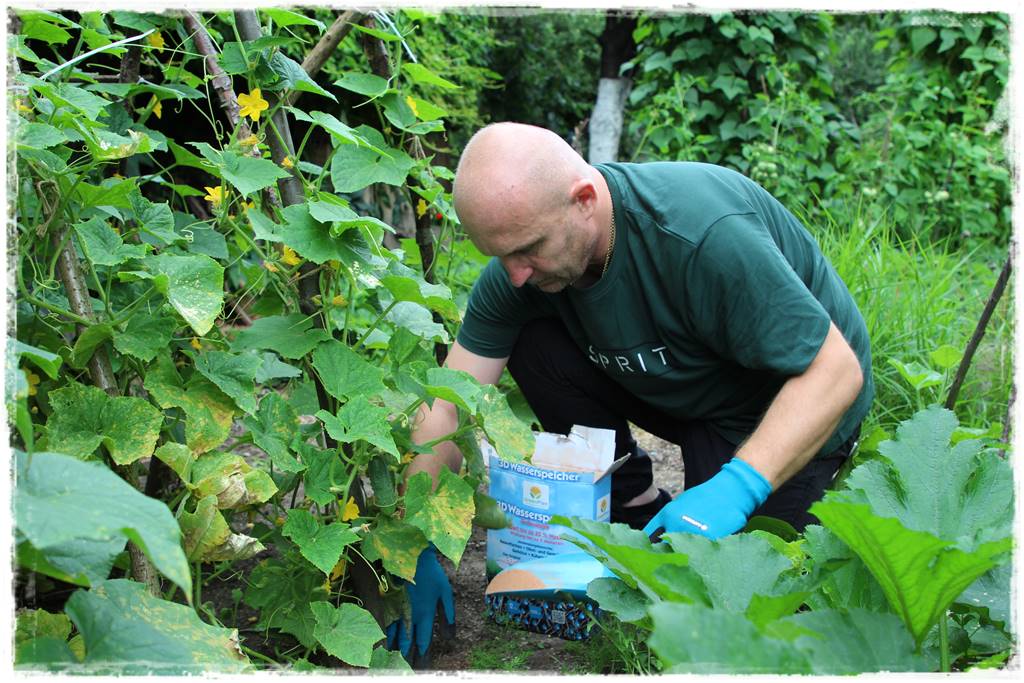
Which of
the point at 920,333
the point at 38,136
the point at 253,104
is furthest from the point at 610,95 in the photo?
the point at 38,136

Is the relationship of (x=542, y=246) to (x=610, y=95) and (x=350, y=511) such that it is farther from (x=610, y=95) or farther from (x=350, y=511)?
(x=610, y=95)

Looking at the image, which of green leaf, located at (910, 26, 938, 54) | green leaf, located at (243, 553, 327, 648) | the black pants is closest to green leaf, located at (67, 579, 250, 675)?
green leaf, located at (243, 553, 327, 648)

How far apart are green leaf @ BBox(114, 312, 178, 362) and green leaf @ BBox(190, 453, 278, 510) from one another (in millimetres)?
186

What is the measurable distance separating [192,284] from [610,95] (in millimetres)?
6352

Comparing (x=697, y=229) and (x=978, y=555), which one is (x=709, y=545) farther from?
(x=697, y=229)

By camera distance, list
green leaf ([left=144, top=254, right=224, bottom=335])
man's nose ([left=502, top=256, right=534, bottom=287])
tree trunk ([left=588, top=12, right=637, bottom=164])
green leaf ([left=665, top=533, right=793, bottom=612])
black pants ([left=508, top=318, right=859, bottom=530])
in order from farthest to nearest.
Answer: tree trunk ([left=588, top=12, right=637, bottom=164]), black pants ([left=508, top=318, right=859, bottom=530]), man's nose ([left=502, top=256, right=534, bottom=287]), green leaf ([left=144, top=254, right=224, bottom=335]), green leaf ([left=665, top=533, right=793, bottom=612])

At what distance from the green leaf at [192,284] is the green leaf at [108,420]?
0.52 ft

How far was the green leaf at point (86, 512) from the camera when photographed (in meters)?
0.77

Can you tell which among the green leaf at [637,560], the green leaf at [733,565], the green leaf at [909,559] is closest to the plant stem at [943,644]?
the green leaf at [909,559]

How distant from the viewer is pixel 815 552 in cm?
120

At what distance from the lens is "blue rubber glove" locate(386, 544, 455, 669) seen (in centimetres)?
204

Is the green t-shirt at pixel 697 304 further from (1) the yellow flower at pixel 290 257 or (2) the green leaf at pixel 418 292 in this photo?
(1) the yellow flower at pixel 290 257

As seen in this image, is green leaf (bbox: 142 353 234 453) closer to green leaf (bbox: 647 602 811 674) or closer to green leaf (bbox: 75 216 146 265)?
green leaf (bbox: 75 216 146 265)

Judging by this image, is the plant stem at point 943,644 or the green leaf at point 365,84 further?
the green leaf at point 365,84
